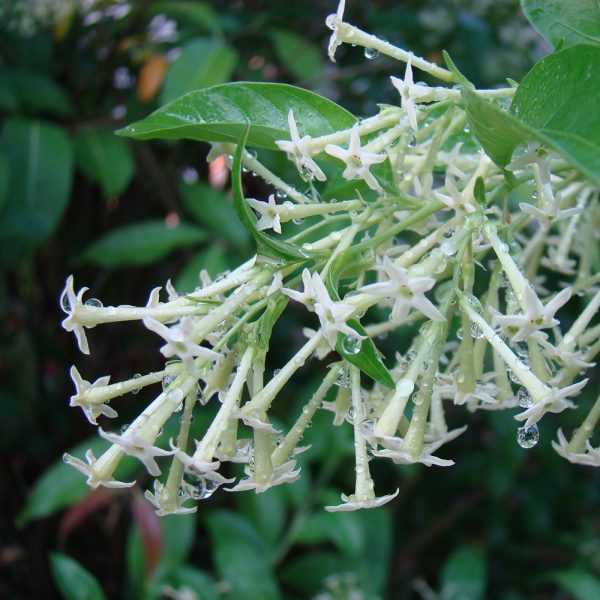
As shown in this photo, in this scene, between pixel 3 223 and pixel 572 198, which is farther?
pixel 3 223

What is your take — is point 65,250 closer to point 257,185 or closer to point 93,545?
point 257,185

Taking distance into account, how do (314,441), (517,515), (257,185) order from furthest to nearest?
(517,515)
(257,185)
(314,441)

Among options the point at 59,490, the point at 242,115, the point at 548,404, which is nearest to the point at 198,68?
the point at 59,490

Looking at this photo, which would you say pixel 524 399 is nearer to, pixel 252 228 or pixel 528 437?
pixel 528 437

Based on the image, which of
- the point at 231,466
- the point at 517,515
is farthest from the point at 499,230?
the point at 517,515

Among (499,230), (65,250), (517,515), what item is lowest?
(517,515)

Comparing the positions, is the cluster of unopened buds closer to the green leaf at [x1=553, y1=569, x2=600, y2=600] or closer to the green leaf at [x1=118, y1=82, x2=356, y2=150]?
the green leaf at [x1=118, y1=82, x2=356, y2=150]
